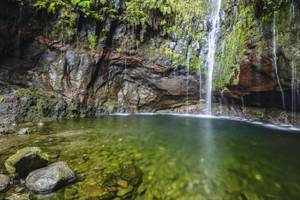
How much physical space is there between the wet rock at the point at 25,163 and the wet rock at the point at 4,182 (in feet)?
0.79

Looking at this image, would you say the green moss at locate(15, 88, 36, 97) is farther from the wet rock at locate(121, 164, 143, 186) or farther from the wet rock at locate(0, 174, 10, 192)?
the wet rock at locate(121, 164, 143, 186)

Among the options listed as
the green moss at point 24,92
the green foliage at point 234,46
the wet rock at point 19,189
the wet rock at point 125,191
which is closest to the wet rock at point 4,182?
the wet rock at point 19,189

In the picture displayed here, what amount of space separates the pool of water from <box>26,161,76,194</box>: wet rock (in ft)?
0.58

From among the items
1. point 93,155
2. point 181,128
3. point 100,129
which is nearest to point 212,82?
point 181,128

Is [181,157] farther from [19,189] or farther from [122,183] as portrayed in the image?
[19,189]

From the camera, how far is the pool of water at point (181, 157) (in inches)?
197

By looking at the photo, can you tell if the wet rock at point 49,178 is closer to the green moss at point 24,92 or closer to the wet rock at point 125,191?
the wet rock at point 125,191

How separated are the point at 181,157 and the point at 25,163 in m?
3.98

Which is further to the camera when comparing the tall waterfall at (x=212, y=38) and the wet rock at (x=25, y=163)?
the tall waterfall at (x=212, y=38)

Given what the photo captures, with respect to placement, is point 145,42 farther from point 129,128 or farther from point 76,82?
point 129,128

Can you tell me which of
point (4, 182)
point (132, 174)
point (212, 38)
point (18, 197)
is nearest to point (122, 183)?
point (132, 174)

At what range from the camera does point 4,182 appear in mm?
5090

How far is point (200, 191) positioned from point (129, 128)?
258 inches

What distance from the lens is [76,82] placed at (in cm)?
1543
